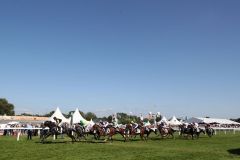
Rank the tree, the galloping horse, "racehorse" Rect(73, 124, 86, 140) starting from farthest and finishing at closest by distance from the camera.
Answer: the tree < the galloping horse < "racehorse" Rect(73, 124, 86, 140)

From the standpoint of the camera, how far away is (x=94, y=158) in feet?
59.5

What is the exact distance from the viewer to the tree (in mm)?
148625

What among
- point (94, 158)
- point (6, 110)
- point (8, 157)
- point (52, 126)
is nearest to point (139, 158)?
point (94, 158)

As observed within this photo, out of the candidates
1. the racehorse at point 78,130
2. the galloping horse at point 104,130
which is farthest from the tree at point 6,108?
the racehorse at point 78,130

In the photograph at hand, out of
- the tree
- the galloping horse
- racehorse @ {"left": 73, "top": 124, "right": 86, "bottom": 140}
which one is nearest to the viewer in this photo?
racehorse @ {"left": 73, "top": 124, "right": 86, "bottom": 140}

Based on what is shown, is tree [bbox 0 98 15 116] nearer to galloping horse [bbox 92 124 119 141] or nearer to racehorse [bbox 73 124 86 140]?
galloping horse [bbox 92 124 119 141]

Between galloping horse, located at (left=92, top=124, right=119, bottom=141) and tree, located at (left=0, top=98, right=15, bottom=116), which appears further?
tree, located at (left=0, top=98, right=15, bottom=116)

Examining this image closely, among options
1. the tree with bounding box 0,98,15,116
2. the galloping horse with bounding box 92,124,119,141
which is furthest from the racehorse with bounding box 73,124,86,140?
the tree with bounding box 0,98,15,116

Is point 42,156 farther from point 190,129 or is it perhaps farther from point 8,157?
point 190,129

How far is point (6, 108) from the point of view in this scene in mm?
150750

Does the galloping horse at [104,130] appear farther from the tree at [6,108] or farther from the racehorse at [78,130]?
the tree at [6,108]

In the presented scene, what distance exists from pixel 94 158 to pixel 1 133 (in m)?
32.0

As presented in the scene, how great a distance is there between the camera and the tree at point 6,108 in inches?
5851

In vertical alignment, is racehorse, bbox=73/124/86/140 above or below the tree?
below
